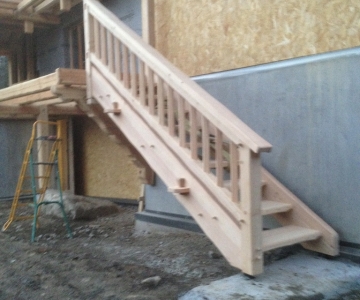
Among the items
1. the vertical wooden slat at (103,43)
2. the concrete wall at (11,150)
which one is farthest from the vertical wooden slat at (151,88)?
the concrete wall at (11,150)

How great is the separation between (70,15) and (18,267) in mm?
6187

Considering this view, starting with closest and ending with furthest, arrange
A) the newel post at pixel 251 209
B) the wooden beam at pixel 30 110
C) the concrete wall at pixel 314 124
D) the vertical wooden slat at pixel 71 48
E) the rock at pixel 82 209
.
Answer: the newel post at pixel 251 209
the concrete wall at pixel 314 124
the rock at pixel 82 209
the wooden beam at pixel 30 110
the vertical wooden slat at pixel 71 48

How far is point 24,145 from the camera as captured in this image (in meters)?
10.1

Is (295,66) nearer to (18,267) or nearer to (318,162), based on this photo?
(318,162)

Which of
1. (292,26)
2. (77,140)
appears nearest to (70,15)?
(77,140)

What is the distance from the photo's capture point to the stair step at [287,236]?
354 cm

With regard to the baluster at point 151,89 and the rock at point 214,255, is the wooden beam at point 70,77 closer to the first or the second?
the baluster at point 151,89

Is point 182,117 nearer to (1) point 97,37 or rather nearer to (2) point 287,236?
(2) point 287,236

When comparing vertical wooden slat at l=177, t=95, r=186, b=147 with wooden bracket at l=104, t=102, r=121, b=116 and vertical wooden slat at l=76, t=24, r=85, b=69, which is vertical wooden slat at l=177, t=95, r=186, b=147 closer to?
wooden bracket at l=104, t=102, r=121, b=116

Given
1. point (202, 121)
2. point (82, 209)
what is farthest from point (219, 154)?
point (82, 209)

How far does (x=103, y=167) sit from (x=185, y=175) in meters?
5.64

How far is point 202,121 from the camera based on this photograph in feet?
12.2

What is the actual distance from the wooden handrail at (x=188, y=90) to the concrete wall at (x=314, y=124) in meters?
1.00

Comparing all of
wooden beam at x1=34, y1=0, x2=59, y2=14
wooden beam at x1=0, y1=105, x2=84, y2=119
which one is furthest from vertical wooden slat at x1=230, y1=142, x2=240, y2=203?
wooden beam at x1=34, y1=0, x2=59, y2=14
